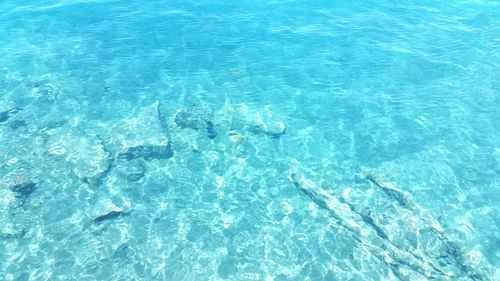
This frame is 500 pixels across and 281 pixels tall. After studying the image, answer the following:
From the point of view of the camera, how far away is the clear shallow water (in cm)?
1734

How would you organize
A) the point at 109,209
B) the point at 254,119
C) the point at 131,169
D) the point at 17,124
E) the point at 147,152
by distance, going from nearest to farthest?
the point at 109,209 → the point at 131,169 → the point at 147,152 → the point at 17,124 → the point at 254,119

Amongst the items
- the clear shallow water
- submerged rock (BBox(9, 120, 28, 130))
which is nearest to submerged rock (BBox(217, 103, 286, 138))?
the clear shallow water

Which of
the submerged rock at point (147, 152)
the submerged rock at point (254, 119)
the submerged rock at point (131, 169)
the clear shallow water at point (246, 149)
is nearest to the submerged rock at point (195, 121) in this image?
the clear shallow water at point (246, 149)

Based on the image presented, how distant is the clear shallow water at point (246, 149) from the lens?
17344mm

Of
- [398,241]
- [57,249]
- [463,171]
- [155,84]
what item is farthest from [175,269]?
[463,171]

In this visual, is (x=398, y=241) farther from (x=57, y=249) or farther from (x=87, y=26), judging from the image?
(x=87, y=26)

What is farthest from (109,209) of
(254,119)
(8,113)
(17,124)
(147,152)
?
(8,113)

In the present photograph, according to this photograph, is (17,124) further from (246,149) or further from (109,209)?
(246,149)

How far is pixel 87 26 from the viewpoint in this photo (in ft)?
117

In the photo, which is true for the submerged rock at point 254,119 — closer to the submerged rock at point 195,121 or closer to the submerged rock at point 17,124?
the submerged rock at point 195,121

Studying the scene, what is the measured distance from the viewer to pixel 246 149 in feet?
76.0

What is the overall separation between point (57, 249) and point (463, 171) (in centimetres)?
2389

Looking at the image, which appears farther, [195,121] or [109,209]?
[195,121]

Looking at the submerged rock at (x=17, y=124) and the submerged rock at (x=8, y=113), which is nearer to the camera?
the submerged rock at (x=17, y=124)
